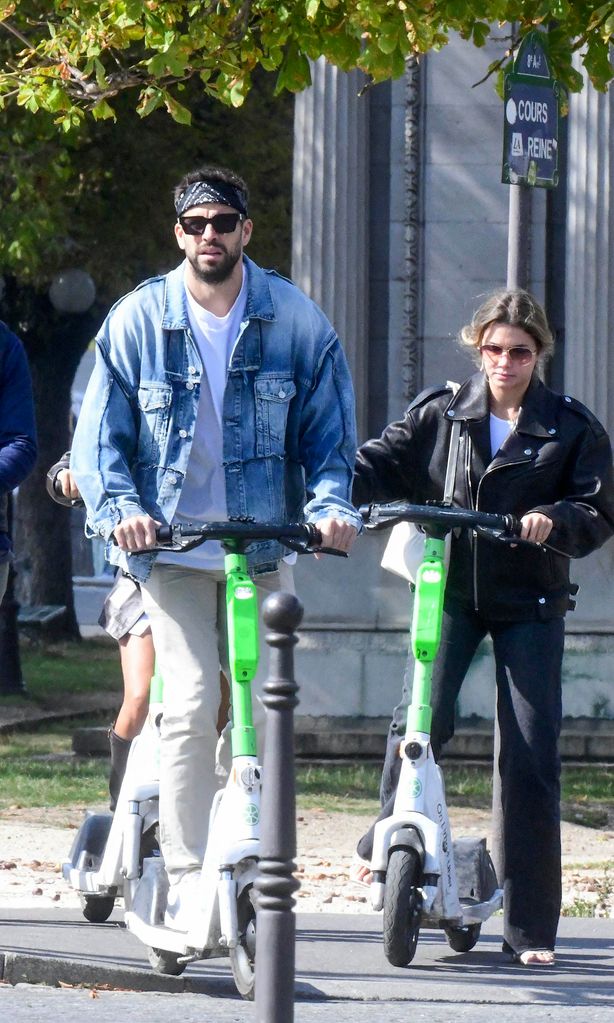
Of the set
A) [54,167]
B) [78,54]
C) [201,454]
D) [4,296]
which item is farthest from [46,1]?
[4,296]

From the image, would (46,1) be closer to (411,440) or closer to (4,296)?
(411,440)

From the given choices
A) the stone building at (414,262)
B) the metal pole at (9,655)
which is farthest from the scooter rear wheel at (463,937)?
the metal pole at (9,655)

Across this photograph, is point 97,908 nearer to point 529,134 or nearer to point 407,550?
point 407,550

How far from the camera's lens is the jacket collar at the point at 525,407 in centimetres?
599

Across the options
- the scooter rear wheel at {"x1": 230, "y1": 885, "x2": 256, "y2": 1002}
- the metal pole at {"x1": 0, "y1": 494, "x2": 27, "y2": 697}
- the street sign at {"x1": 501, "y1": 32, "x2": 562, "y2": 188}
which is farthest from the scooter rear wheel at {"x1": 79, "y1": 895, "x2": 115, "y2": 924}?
the metal pole at {"x1": 0, "y1": 494, "x2": 27, "y2": 697}

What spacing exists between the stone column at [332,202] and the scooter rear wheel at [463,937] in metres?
6.31

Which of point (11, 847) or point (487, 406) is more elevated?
point (487, 406)

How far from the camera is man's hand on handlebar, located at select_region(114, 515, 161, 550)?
5.06 m

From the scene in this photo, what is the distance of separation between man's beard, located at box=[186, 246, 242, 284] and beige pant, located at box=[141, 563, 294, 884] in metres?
0.79

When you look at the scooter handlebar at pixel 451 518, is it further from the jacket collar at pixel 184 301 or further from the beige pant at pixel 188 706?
the jacket collar at pixel 184 301

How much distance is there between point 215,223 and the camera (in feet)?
17.4

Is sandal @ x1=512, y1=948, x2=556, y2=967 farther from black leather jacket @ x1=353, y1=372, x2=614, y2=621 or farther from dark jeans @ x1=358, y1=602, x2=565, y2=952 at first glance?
black leather jacket @ x1=353, y1=372, x2=614, y2=621

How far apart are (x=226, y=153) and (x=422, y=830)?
12.8 metres

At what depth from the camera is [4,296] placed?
1945 cm
